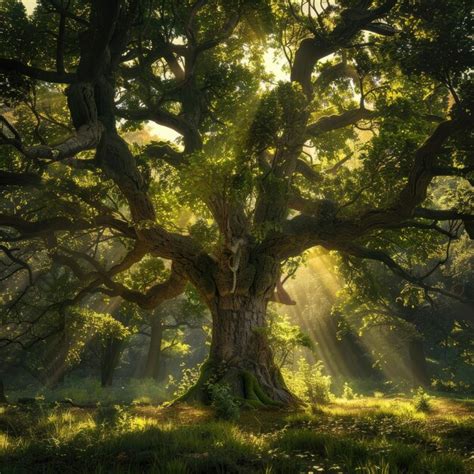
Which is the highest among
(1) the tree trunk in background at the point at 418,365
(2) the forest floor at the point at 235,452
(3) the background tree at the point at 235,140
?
(3) the background tree at the point at 235,140

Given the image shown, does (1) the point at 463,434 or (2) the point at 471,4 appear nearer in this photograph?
(1) the point at 463,434

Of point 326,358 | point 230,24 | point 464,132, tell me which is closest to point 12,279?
point 326,358

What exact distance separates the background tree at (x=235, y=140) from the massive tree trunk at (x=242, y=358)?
41mm

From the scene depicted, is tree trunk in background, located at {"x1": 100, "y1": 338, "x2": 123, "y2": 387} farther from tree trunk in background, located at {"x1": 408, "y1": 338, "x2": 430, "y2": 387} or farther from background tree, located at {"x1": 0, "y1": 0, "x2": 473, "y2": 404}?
tree trunk in background, located at {"x1": 408, "y1": 338, "x2": 430, "y2": 387}

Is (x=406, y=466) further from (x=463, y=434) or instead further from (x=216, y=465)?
(x=463, y=434)

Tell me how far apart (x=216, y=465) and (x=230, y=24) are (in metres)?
11.9

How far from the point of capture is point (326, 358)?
40438 mm

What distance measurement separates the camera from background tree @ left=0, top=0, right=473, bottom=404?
9.12 metres

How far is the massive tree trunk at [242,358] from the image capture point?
11500mm

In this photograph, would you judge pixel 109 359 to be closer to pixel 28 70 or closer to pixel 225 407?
pixel 225 407

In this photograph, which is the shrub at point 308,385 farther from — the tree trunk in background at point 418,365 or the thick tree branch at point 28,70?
the tree trunk in background at point 418,365

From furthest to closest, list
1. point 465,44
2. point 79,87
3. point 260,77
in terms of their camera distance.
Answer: point 260,77 → point 79,87 → point 465,44

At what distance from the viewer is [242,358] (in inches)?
480

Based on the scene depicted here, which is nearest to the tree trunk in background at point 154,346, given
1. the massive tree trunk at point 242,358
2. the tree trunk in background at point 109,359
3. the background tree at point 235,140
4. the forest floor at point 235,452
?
the tree trunk in background at point 109,359
